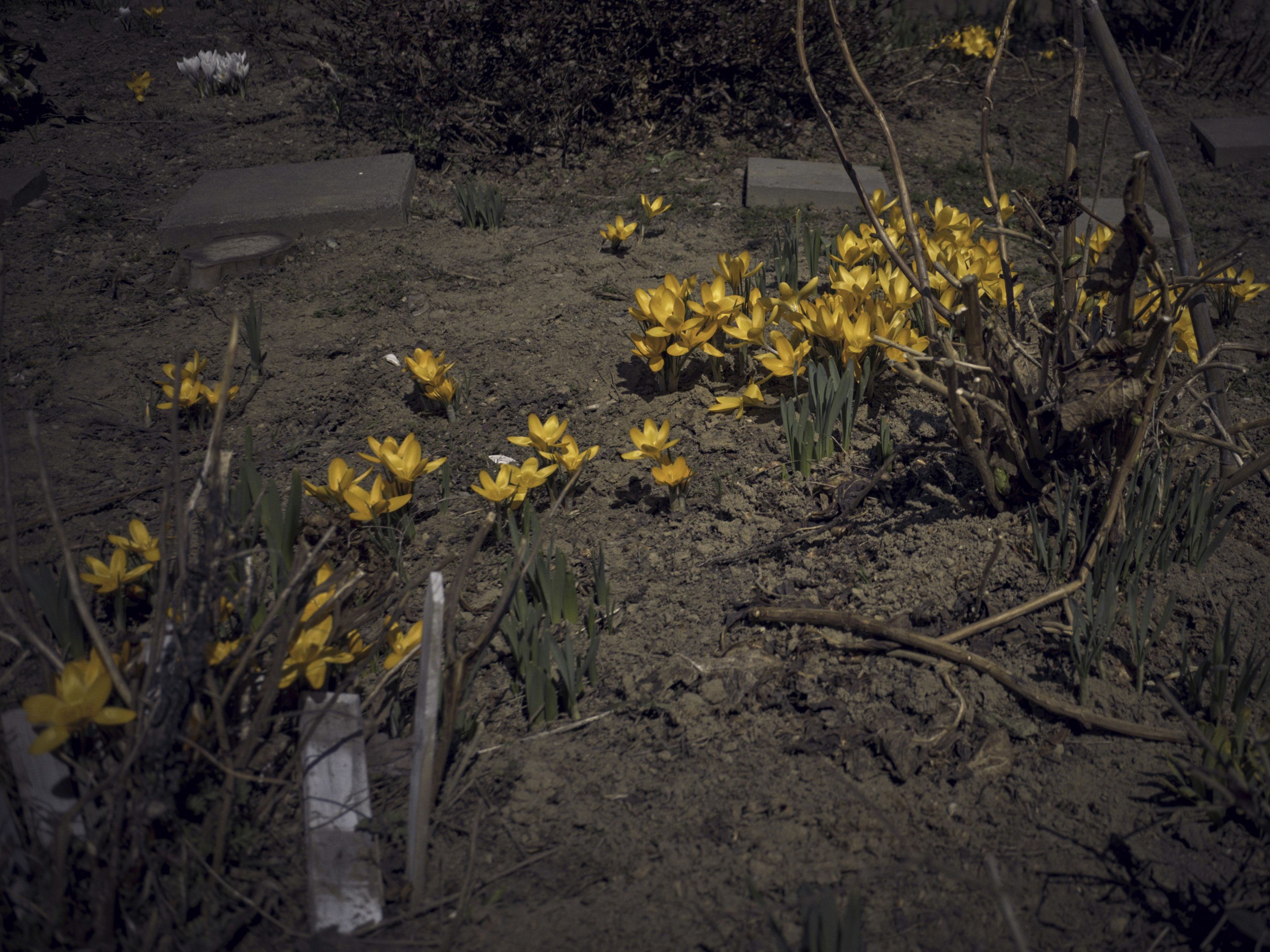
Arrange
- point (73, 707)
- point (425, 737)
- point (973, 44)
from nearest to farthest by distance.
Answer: point (73, 707)
point (425, 737)
point (973, 44)

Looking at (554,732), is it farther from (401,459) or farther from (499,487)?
(401,459)

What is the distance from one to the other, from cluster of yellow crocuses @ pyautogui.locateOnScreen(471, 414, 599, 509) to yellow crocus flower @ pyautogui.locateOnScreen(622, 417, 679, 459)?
0.35 ft

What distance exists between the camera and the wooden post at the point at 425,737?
1239 mm

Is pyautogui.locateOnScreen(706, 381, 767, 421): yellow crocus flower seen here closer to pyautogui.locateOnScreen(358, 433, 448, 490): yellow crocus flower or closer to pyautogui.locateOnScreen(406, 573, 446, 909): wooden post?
pyautogui.locateOnScreen(358, 433, 448, 490): yellow crocus flower

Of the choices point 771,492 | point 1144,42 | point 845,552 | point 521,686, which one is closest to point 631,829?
point 521,686

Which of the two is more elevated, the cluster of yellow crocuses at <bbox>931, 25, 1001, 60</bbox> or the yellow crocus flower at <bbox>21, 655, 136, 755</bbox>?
the cluster of yellow crocuses at <bbox>931, 25, 1001, 60</bbox>

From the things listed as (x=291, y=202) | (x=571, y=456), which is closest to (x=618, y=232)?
(x=291, y=202)

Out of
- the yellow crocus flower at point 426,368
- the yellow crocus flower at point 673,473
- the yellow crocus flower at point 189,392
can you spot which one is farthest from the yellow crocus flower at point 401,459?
the yellow crocus flower at point 189,392

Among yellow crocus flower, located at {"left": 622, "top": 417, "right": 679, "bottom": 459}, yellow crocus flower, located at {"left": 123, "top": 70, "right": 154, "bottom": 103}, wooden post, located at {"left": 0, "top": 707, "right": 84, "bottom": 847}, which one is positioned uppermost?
yellow crocus flower, located at {"left": 123, "top": 70, "right": 154, "bottom": 103}

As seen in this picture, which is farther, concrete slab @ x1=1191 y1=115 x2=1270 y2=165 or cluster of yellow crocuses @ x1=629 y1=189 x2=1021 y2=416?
concrete slab @ x1=1191 y1=115 x2=1270 y2=165

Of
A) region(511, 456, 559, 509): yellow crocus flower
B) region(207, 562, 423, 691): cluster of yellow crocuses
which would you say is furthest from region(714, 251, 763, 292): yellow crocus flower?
region(207, 562, 423, 691): cluster of yellow crocuses

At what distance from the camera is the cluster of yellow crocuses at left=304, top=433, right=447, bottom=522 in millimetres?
1986

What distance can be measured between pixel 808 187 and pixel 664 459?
8.45 ft

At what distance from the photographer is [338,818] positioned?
1.35 meters
